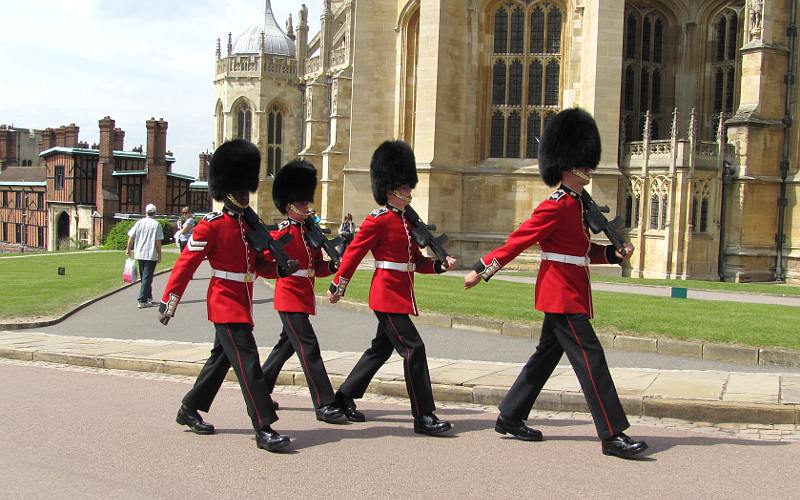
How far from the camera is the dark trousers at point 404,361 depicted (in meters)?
6.99

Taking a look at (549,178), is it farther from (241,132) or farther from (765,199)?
(241,132)

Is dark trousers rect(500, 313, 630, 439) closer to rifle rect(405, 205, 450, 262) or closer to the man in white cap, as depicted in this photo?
rifle rect(405, 205, 450, 262)

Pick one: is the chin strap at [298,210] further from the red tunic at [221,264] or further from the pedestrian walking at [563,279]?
the pedestrian walking at [563,279]

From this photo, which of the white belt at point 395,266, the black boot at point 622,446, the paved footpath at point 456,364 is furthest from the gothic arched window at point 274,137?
the black boot at point 622,446

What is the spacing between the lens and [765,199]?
2680 cm

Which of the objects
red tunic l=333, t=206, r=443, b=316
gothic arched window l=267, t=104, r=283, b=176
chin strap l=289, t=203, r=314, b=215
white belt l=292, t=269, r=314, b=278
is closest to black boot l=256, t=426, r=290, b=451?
red tunic l=333, t=206, r=443, b=316

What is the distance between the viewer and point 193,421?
6859 millimetres

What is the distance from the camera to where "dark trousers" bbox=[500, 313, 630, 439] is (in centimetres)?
631

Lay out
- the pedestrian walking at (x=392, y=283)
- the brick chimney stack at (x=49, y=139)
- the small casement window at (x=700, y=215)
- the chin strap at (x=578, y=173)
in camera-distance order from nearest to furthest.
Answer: the chin strap at (x=578, y=173) → the pedestrian walking at (x=392, y=283) → the small casement window at (x=700, y=215) → the brick chimney stack at (x=49, y=139)

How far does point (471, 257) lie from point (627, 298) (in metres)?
10.7

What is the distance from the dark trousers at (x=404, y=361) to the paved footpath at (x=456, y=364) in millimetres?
1073

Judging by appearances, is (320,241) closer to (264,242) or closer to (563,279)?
(264,242)

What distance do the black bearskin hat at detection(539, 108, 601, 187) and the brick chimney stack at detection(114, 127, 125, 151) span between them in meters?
57.7

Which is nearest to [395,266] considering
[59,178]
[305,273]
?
[305,273]
